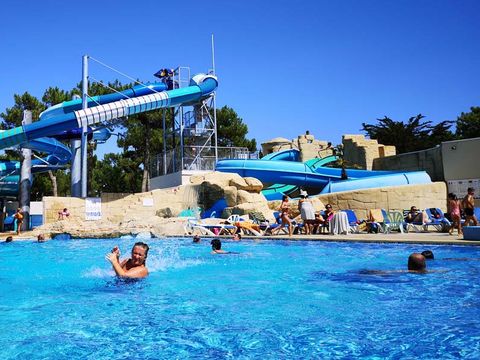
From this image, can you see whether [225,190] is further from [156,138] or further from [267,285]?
[156,138]

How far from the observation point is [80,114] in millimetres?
18797

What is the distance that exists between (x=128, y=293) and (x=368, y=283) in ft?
9.11

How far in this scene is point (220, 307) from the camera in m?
4.47

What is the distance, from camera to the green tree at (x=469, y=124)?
36.7m

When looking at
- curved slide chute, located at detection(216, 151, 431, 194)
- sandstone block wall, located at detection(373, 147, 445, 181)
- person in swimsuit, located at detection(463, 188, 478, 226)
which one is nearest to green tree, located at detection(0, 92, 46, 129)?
curved slide chute, located at detection(216, 151, 431, 194)

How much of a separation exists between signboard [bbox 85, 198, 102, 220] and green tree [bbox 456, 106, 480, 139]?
29.4 m

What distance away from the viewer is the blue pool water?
122 inches

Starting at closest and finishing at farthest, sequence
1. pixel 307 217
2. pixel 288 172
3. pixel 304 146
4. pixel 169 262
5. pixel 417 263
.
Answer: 1. pixel 417 263
2. pixel 169 262
3. pixel 307 217
4. pixel 288 172
5. pixel 304 146

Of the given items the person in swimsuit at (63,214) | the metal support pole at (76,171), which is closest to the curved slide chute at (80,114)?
the metal support pole at (76,171)

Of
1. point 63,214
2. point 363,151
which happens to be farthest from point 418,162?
point 63,214

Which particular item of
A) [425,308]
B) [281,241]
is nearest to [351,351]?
[425,308]

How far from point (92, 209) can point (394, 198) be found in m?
11.6

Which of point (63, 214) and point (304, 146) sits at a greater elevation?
point (304, 146)

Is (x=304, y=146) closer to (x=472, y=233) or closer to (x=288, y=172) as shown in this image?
(x=288, y=172)
